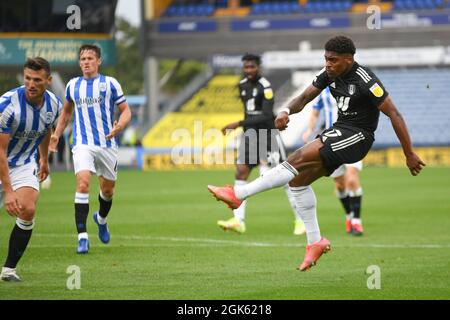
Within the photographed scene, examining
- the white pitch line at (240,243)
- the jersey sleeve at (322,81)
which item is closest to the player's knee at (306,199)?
the jersey sleeve at (322,81)

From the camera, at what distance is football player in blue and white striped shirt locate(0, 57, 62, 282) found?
937cm

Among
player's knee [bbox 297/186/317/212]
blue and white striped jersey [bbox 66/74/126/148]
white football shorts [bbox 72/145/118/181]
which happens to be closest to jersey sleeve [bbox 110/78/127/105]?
blue and white striped jersey [bbox 66/74/126/148]

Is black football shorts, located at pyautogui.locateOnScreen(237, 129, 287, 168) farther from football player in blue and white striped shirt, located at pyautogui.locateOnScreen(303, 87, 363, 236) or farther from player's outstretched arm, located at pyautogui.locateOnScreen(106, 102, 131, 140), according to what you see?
player's outstretched arm, located at pyautogui.locateOnScreen(106, 102, 131, 140)

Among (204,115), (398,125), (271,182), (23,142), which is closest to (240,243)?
(271,182)

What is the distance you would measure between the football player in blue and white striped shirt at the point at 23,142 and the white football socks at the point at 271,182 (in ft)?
6.69

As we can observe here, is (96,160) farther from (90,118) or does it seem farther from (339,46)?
(339,46)

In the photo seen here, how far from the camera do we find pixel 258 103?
50.7 feet

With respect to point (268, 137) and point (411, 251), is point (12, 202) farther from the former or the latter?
point (268, 137)

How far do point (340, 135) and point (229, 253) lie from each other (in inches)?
127

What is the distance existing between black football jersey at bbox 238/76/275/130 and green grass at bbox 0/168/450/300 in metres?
1.67
